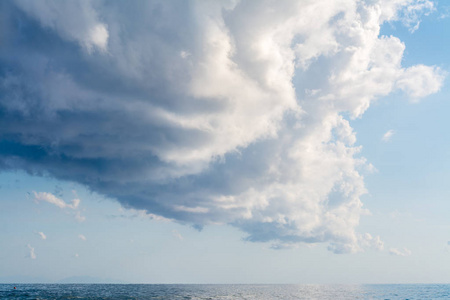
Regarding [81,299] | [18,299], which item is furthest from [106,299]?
[18,299]

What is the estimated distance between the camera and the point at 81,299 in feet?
373

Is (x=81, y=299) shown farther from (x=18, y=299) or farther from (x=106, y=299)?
(x=18, y=299)

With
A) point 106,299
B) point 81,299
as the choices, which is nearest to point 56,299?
point 81,299

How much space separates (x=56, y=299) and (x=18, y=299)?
39.2 feet

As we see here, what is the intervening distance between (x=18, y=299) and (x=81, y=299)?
64.5 ft

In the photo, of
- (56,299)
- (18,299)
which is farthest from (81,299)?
(18,299)

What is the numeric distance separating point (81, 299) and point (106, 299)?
8219 millimetres

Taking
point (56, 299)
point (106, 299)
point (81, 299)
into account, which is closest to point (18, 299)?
point (56, 299)

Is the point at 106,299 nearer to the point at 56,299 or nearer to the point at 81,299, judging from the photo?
the point at 81,299

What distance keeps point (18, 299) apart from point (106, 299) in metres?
27.9

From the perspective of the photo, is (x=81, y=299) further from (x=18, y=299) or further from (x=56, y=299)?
(x=18, y=299)

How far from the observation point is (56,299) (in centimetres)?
11194

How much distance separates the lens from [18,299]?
364 feet
